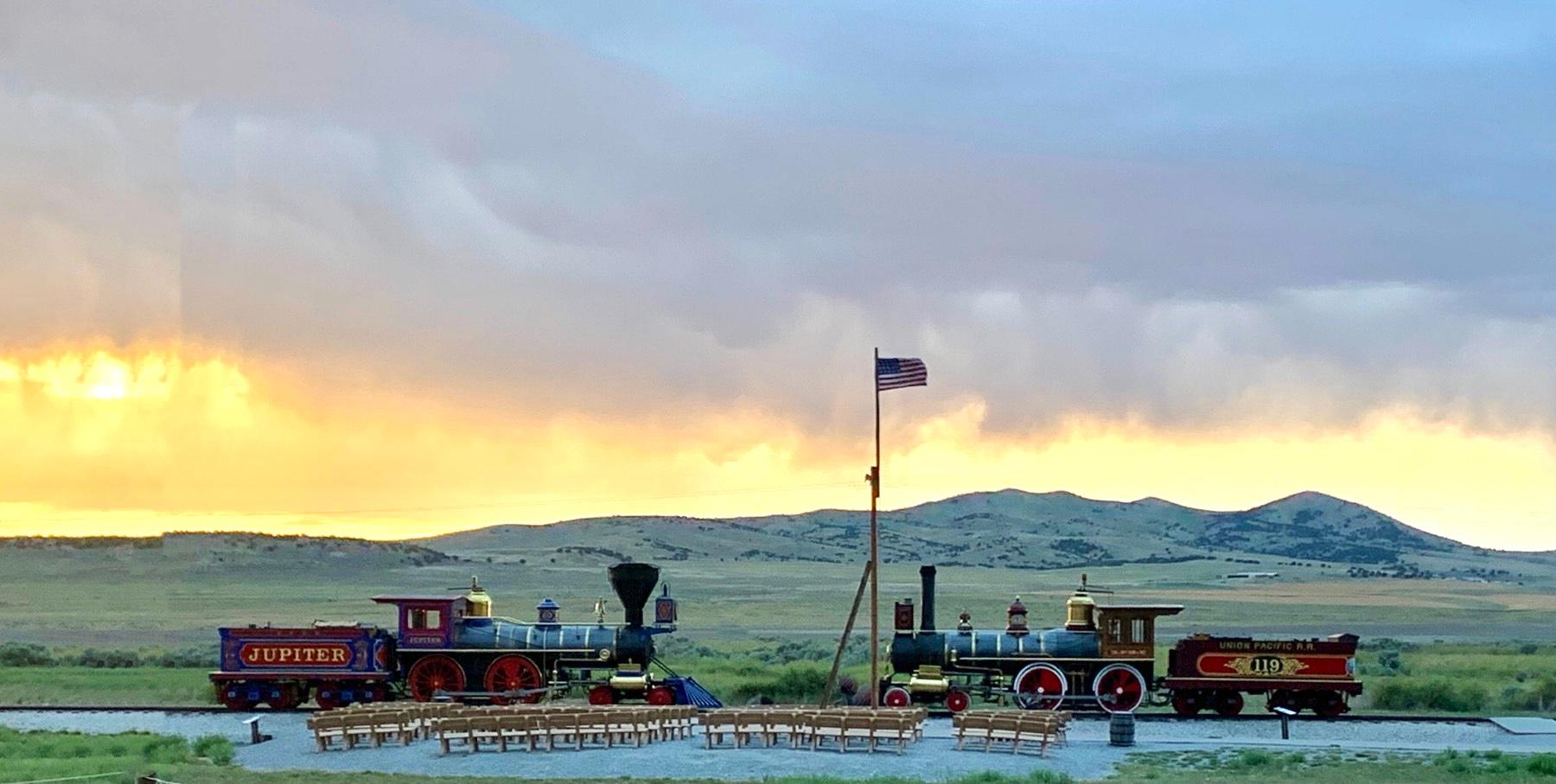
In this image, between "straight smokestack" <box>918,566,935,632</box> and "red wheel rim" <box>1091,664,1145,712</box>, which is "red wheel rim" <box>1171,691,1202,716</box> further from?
"straight smokestack" <box>918,566,935,632</box>

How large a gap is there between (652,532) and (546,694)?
13798cm

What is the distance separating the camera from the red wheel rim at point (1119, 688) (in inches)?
1606

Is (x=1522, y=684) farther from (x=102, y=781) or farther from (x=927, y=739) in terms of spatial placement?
(x=102, y=781)

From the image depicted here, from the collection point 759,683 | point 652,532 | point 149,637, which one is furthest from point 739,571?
point 759,683

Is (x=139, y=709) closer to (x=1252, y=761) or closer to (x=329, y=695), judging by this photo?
(x=329, y=695)

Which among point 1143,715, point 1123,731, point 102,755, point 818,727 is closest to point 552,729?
point 818,727

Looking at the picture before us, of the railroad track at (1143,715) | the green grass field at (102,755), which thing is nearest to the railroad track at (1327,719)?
the railroad track at (1143,715)

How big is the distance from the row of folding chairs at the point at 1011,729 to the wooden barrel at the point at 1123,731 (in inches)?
40.3

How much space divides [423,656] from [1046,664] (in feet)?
44.9

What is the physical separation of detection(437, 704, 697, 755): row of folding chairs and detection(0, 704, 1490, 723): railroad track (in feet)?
32.5

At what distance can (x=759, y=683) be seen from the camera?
4553 centimetres

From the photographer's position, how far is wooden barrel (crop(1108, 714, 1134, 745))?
33812 millimetres

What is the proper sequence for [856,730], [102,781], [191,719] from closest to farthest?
[102,781], [856,730], [191,719]

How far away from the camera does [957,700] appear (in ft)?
134
